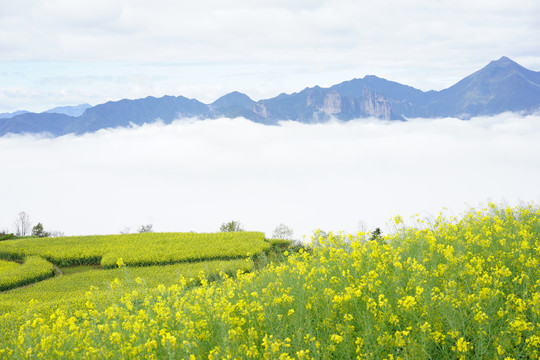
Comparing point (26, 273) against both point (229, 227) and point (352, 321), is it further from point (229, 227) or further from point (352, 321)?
point (352, 321)

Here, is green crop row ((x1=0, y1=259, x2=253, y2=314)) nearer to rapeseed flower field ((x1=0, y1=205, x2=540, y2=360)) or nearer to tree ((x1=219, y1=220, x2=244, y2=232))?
rapeseed flower field ((x1=0, y1=205, x2=540, y2=360))

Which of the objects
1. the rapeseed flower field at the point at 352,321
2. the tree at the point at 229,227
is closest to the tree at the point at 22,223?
the tree at the point at 229,227

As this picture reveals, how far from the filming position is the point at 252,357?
416 centimetres

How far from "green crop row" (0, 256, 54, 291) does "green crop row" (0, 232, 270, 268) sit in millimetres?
1238

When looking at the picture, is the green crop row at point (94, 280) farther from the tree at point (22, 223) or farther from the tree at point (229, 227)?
the tree at point (22, 223)

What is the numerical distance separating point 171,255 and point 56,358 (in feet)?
51.2

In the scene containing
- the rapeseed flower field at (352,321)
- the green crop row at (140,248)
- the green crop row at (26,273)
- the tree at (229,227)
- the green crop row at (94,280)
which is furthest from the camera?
the tree at (229,227)

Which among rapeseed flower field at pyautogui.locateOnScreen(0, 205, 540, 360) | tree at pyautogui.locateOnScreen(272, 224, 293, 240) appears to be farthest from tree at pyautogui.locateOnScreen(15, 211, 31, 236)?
rapeseed flower field at pyautogui.locateOnScreen(0, 205, 540, 360)

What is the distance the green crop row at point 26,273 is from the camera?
18.5 metres

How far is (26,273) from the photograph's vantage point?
62.8ft

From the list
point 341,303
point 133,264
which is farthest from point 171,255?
point 341,303

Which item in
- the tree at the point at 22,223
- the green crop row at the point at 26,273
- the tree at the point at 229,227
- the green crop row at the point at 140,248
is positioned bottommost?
the tree at the point at 22,223

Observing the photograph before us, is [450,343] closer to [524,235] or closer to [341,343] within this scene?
[341,343]

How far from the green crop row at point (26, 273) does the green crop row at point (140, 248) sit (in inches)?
48.8
